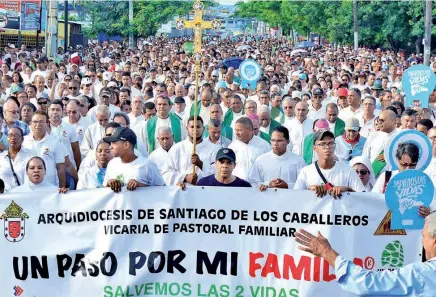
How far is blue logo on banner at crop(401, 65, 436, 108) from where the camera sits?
15.7m

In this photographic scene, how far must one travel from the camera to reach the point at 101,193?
826 centimetres

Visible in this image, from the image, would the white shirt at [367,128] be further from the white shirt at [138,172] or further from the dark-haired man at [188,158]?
the white shirt at [138,172]

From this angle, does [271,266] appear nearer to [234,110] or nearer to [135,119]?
[135,119]

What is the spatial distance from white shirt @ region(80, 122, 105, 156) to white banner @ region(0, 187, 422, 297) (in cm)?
462

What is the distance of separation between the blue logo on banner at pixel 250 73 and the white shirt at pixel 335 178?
10554 mm

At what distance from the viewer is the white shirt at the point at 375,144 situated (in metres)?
11.6

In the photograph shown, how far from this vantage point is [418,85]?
15.9 metres

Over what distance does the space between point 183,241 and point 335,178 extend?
1697mm

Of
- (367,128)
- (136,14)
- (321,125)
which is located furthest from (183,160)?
(136,14)

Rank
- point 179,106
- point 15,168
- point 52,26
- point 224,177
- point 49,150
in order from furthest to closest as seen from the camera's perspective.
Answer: point 52,26
point 179,106
point 49,150
point 15,168
point 224,177

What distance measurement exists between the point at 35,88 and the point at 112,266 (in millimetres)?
9350

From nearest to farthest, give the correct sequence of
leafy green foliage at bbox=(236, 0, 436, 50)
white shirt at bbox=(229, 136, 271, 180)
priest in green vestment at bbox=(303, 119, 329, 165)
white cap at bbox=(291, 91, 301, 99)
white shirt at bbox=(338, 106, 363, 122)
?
white shirt at bbox=(229, 136, 271, 180) → priest in green vestment at bbox=(303, 119, 329, 165) → white shirt at bbox=(338, 106, 363, 122) → white cap at bbox=(291, 91, 301, 99) → leafy green foliage at bbox=(236, 0, 436, 50)

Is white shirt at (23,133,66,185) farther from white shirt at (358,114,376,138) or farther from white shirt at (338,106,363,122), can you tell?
white shirt at (338,106,363,122)

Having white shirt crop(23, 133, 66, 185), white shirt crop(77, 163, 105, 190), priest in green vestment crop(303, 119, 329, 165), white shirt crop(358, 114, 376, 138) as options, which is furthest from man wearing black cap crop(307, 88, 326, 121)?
white shirt crop(77, 163, 105, 190)
